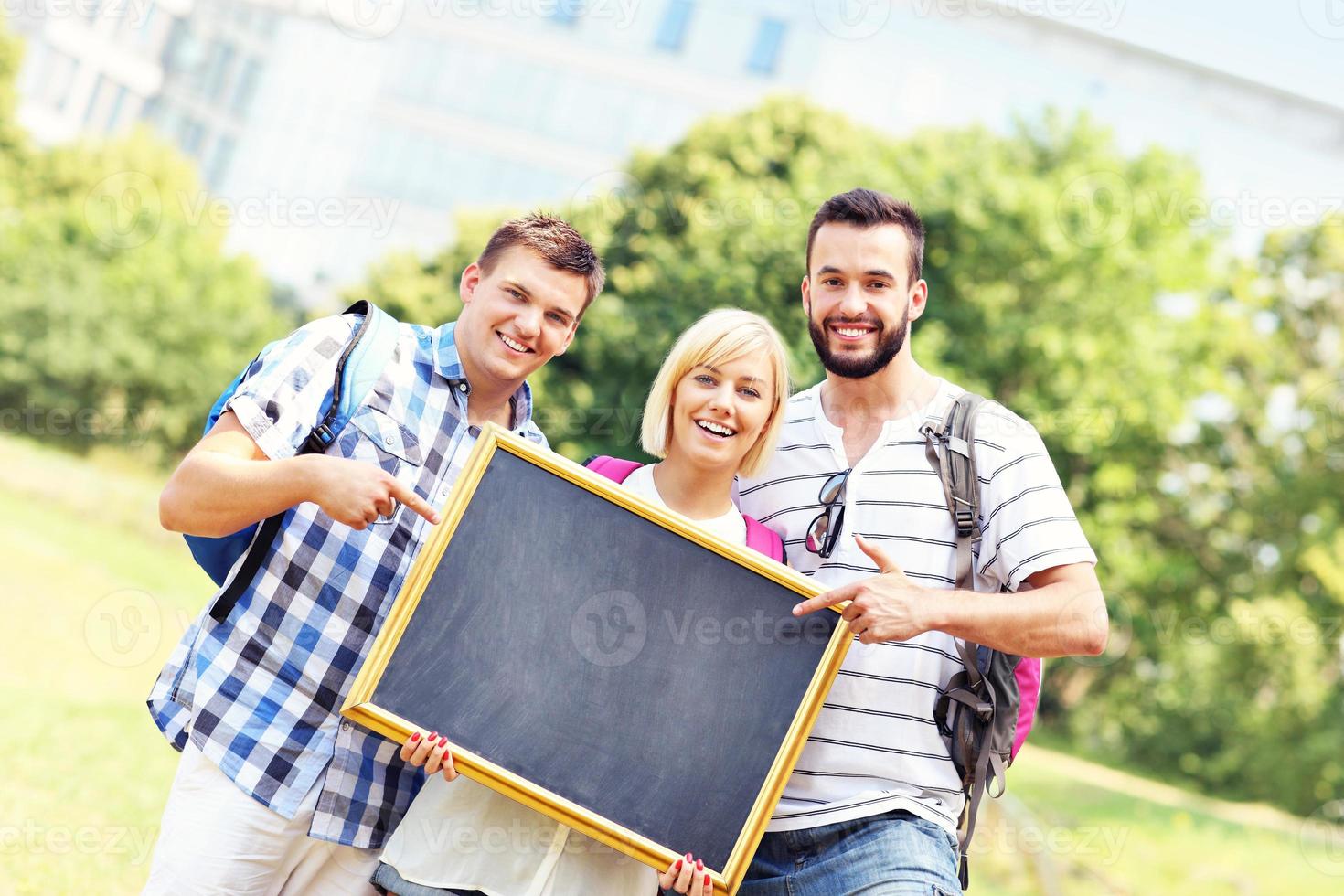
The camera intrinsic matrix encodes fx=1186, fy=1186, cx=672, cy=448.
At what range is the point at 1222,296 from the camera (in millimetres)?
26594

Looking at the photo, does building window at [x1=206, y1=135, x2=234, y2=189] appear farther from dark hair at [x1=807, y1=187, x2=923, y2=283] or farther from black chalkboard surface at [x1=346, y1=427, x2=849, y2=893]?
black chalkboard surface at [x1=346, y1=427, x2=849, y2=893]

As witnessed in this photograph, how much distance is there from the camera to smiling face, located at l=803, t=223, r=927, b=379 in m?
4.06

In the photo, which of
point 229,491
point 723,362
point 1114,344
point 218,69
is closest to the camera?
point 229,491

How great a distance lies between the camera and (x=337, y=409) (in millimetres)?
3656

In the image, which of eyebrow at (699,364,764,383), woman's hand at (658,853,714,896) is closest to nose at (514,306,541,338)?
eyebrow at (699,364,764,383)

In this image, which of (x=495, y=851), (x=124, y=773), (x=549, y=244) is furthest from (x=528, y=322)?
(x=124, y=773)

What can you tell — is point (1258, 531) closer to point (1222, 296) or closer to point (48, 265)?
point (1222, 296)

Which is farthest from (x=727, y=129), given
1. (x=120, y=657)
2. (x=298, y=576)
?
(x=298, y=576)

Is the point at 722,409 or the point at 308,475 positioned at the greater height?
the point at 722,409

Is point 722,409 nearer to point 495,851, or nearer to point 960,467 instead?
point 960,467

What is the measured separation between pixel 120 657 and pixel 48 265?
53.1ft

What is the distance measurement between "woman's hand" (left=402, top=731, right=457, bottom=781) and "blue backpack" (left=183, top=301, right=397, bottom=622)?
78 centimetres

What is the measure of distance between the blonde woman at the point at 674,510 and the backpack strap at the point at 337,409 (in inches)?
30.9

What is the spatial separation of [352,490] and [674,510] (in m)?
1.12
